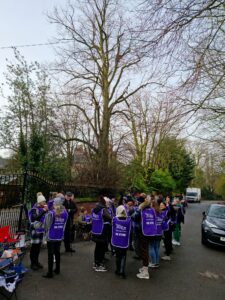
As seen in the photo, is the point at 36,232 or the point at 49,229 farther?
the point at 36,232

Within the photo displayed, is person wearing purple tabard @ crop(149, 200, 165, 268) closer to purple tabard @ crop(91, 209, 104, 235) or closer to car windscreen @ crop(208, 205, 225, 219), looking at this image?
purple tabard @ crop(91, 209, 104, 235)

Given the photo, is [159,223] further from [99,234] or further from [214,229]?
[214,229]

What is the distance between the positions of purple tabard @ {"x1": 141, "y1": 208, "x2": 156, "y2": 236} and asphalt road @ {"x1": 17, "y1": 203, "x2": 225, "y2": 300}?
3.35 ft

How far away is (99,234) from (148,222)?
1263mm

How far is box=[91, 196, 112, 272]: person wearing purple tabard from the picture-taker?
690cm

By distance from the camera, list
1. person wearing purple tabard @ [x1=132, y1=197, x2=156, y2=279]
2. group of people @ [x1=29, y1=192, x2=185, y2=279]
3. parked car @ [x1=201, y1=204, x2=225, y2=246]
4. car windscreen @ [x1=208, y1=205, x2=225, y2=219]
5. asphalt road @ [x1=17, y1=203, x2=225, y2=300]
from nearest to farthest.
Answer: asphalt road @ [x1=17, y1=203, x2=225, y2=300] → group of people @ [x1=29, y1=192, x2=185, y2=279] → person wearing purple tabard @ [x1=132, y1=197, x2=156, y2=279] → parked car @ [x1=201, y1=204, x2=225, y2=246] → car windscreen @ [x1=208, y1=205, x2=225, y2=219]

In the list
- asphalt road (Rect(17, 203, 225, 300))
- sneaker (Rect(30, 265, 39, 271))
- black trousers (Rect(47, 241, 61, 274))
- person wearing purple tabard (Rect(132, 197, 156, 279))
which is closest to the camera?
asphalt road (Rect(17, 203, 225, 300))

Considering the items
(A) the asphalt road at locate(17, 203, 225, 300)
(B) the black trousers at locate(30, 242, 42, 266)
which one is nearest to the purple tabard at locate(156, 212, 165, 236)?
(A) the asphalt road at locate(17, 203, 225, 300)

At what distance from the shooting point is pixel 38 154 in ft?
44.7

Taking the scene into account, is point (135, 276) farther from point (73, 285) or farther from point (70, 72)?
point (70, 72)

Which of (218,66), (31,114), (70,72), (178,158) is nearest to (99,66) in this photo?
(70,72)

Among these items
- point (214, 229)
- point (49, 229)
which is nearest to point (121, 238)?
point (49, 229)

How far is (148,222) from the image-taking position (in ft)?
22.1

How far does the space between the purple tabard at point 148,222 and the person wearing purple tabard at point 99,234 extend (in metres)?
0.92
